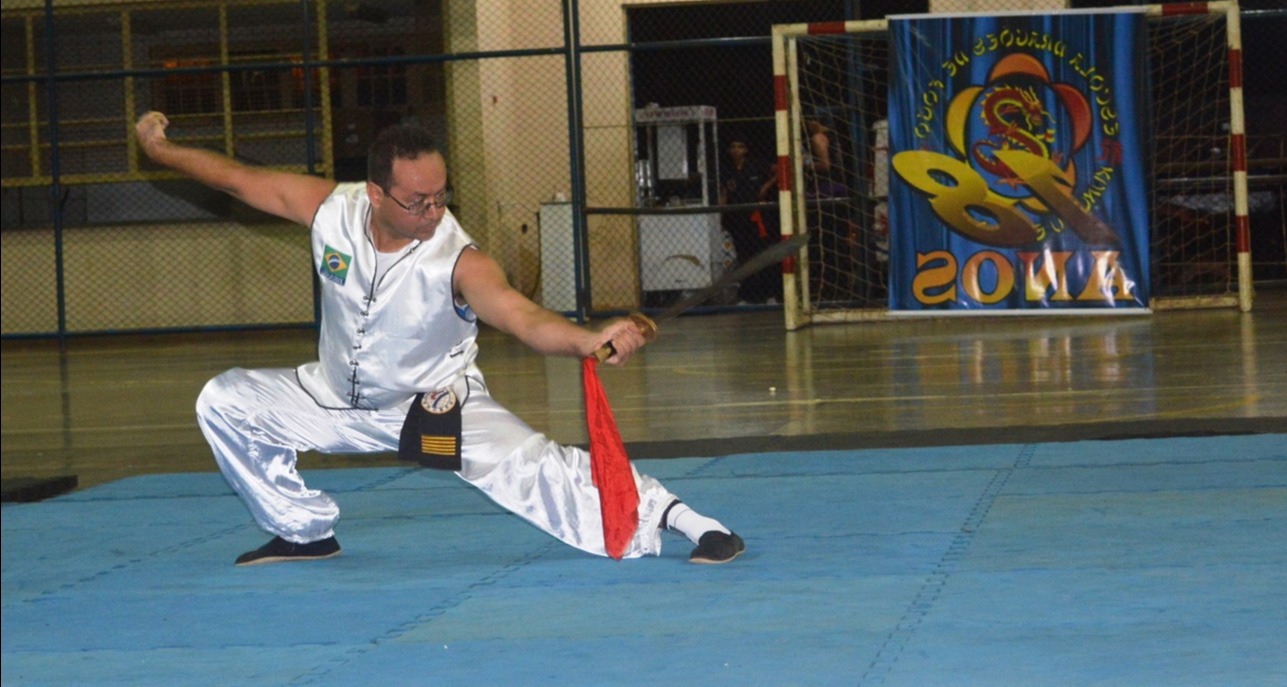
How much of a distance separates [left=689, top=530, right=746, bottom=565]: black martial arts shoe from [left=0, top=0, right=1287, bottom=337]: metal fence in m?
12.1

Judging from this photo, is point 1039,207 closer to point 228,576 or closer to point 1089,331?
point 1089,331

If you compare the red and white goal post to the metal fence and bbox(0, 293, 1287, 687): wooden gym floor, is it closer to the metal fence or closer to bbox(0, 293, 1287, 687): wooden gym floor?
the metal fence

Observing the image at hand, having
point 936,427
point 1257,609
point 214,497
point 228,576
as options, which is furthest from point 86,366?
point 1257,609

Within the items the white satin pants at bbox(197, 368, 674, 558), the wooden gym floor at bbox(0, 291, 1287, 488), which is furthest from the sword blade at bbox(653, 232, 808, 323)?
the wooden gym floor at bbox(0, 291, 1287, 488)

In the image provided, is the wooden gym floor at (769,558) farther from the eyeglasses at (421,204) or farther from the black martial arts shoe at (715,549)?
the eyeglasses at (421,204)

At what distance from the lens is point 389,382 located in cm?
487

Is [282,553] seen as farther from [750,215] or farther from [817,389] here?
[750,215]

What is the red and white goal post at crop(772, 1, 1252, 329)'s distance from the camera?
44.4 feet

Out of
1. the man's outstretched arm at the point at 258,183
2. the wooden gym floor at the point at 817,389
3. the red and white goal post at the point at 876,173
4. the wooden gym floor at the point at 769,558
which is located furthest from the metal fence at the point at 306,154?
the man's outstretched arm at the point at 258,183

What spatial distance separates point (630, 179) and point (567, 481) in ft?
43.3

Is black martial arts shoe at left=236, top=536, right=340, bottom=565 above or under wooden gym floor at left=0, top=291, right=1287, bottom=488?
under

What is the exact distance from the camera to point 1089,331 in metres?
12.4

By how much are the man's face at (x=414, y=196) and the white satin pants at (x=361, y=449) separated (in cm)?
56

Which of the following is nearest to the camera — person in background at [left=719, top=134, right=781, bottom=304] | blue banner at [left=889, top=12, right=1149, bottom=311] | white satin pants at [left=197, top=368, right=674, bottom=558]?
white satin pants at [left=197, top=368, right=674, bottom=558]
